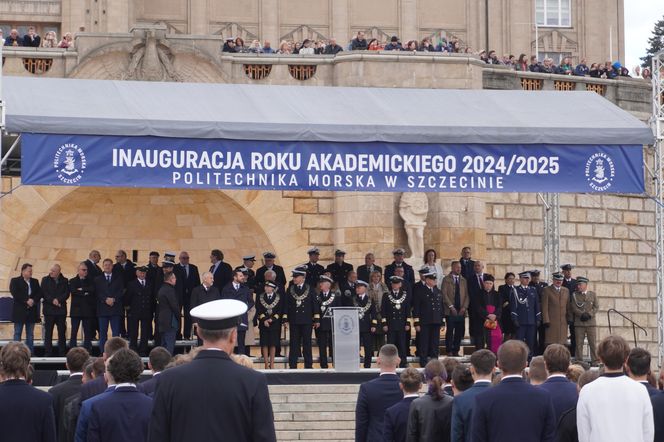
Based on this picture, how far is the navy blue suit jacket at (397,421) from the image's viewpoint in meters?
11.7

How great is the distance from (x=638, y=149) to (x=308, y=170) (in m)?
4.53

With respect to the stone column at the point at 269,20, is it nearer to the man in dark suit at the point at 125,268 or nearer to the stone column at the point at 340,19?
the stone column at the point at 340,19

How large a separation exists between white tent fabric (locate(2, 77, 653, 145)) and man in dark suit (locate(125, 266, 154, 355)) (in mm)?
3518

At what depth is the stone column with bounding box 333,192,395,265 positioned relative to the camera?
26344 millimetres

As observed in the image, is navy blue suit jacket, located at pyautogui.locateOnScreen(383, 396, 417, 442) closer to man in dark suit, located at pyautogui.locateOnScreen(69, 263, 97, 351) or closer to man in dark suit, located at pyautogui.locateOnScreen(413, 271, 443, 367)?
→ man in dark suit, located at pyautogui.locateOnScreen(413, 271, 443, 367)

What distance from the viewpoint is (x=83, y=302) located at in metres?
22.5

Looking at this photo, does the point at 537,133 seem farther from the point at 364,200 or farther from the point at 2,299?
the point at 2,299

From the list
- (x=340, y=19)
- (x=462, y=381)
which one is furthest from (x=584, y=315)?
(x=340, y=19)

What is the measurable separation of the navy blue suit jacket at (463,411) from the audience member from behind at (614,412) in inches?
44.4

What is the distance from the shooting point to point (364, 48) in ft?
95.0

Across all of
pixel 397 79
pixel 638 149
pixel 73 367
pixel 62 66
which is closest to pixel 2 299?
pixel 62 66

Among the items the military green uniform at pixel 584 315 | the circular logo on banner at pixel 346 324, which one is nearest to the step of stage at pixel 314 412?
the circular logo on banner at pixel 346 324

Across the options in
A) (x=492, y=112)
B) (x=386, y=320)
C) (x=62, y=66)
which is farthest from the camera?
(x=62, y=66)

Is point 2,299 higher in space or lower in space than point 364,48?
lower
